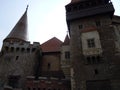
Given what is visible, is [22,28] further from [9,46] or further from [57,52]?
[57,52]

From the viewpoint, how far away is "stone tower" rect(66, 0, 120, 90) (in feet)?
51.2

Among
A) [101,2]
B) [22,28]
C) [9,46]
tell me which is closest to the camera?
[101,2]

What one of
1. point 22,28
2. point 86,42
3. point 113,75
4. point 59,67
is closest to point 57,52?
point 59,67

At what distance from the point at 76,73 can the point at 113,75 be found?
12.9 feet

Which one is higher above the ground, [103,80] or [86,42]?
[86,42]

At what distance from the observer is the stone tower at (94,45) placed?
15602mm

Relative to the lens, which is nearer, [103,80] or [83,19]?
[103,80]

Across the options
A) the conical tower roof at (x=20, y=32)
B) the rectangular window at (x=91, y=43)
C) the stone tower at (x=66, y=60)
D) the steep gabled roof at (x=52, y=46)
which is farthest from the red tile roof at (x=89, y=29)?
the conical tower roof at (x=20, y=32)

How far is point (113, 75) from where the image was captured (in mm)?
15367

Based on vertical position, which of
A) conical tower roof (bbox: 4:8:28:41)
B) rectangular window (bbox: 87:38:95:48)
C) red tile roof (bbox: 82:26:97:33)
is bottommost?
rectangular window (bbox: 87:38:95:48)

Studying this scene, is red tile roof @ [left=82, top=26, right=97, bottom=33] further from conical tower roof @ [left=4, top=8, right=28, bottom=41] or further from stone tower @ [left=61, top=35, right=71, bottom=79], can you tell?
conical tower roof @ [left=4, top=8, right=28, bottom=41]

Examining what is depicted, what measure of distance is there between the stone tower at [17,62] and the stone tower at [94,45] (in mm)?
5986

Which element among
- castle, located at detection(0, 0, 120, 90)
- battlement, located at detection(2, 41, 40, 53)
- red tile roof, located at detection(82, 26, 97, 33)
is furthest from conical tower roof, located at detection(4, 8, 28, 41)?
red tile roof, located at detection(82, 26, 97, 33)

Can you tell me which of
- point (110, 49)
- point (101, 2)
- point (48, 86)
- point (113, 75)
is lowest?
point (48, 86)
